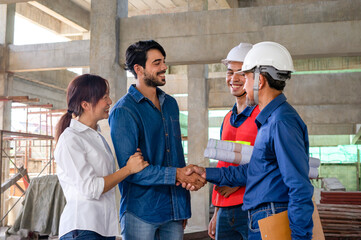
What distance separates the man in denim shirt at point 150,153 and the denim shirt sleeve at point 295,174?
3.27 feet

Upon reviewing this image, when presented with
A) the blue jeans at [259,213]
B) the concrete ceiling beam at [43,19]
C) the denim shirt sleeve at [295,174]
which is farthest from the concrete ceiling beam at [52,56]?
the denim shirt sleeve at [295,174]

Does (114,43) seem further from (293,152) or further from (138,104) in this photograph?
(293,152)

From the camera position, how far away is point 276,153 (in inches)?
101

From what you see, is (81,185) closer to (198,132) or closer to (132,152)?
(132,152)

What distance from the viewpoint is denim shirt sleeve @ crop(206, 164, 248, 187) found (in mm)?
3357

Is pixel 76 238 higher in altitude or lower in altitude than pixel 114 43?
lower

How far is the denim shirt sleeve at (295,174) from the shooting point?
2.42 m

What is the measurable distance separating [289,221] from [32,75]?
15.9 m

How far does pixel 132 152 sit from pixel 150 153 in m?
0.17

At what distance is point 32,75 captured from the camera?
55.4 ft

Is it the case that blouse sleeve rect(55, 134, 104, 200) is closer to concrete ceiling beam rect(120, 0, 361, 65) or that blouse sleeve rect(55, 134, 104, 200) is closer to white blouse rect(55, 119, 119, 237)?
white blouse rect(55, 119, 119, 237)

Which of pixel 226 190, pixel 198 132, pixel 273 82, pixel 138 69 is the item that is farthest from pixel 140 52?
pixel 198 132

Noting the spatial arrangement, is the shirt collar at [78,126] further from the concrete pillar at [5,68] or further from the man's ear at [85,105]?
the concrete pillar at [5,68]

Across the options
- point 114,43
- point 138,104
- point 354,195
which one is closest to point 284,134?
point 138,104
